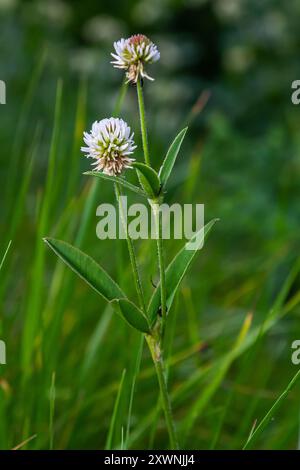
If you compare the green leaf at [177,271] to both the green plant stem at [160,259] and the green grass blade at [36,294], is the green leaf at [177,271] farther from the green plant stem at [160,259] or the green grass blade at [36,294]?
the green grass blade at [36,294]

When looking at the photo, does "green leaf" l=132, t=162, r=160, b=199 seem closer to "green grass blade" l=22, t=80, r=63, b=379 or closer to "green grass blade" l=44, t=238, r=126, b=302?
"green grass blade" l=44, t=238, r=126, b=302

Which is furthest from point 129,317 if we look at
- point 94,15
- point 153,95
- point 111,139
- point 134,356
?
point 94,15

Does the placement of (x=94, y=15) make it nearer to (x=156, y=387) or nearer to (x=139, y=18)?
(x=139, y=18)

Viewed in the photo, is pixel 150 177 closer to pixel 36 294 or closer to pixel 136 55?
pixel 136 55

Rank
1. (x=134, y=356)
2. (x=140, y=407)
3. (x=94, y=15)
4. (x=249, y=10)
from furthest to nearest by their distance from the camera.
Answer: (x=94, y=15) < (x=249, y=10) < (x=140, y=407) < (x=134, y=356)

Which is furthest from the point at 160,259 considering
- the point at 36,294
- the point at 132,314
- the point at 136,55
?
the point at 36,294

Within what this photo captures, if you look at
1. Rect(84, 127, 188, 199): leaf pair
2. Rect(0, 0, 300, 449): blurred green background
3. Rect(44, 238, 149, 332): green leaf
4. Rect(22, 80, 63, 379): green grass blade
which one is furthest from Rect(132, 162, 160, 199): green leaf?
Rect(22, 80, 63, 379): green grass blade
